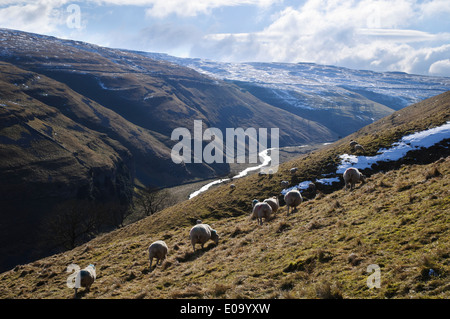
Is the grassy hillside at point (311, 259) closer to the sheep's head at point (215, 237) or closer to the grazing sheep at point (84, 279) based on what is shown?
the grazing sheep at point (84, 279)

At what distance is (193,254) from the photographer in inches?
839

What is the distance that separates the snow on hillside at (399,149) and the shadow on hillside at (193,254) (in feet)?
76.5

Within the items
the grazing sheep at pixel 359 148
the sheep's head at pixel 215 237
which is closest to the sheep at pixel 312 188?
the grazing sheep at pixel 359 148

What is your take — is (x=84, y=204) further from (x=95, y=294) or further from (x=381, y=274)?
(x=381, y=274)

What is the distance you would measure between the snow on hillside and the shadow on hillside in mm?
23312

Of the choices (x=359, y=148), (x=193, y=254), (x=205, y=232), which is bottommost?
(x=193, y=254)

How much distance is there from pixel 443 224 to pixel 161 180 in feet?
625

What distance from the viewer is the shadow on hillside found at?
67.0ft

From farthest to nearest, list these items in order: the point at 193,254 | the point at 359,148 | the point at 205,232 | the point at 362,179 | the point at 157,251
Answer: the point at 359,148
the point at 362,179
the point at 205,232
the point at 193,254
the point at 157,251

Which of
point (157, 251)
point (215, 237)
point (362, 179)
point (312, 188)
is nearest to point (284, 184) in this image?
point (312, 188)

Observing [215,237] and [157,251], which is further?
[215,237]

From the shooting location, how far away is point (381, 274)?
33.1ft

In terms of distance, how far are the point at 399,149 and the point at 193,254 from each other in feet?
115

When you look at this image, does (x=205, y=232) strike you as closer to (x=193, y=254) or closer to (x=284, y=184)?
(x=193, y=254)
